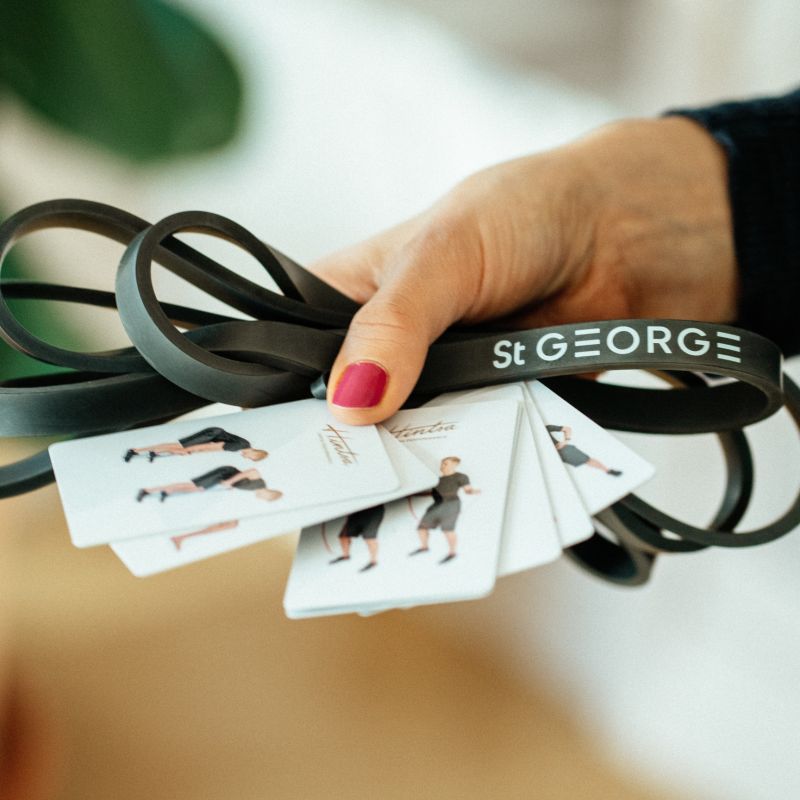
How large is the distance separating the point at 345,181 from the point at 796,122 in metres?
0.89

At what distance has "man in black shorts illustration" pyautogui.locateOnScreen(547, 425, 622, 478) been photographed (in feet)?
1.52

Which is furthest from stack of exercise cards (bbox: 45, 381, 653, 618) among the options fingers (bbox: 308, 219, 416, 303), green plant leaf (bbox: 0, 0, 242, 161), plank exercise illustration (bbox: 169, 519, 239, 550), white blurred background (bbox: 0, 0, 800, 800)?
green plant leaf (bbox: 0, 0, 242, 161)

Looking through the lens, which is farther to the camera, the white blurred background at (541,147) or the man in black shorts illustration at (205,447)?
the white blurred background at (541,147)

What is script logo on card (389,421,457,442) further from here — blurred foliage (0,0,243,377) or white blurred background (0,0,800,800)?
blurred foliage (0,0,243,377)

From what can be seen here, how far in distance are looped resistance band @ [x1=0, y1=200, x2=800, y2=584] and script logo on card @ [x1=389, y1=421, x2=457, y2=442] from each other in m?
0.04

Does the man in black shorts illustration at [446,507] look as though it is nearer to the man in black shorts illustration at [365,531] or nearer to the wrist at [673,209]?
the man in black shorts illustration at [365,531]

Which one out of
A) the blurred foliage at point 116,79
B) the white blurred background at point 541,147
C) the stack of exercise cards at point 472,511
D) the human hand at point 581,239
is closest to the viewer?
the stack of exercise cards at point 472,511

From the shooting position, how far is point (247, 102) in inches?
59.4

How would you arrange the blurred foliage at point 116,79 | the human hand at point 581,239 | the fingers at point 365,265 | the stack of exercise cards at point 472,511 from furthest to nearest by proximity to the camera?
the blurred foliage at point 116,79, the fingers at point 365,265, the human hand at point 581,239, the stack of exercise cards at point 472,511

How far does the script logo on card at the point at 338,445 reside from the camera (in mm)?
455

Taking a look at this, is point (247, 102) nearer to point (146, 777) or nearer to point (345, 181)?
point (345, 181)

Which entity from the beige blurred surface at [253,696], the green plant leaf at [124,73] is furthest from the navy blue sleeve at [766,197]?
the green plant leaf at [124,73]

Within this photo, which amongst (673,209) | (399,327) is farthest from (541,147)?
(399,327)

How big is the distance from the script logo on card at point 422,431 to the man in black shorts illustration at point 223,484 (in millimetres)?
93
